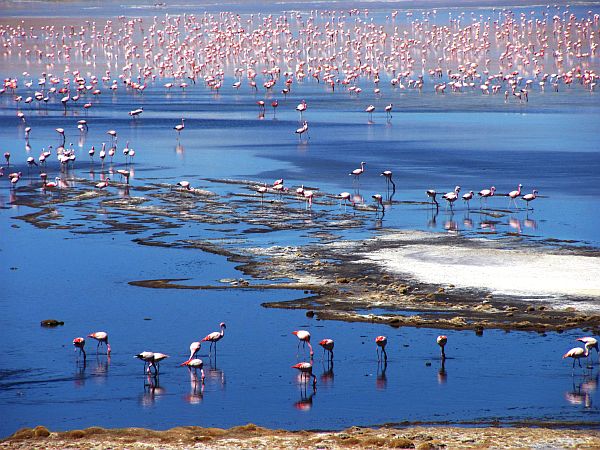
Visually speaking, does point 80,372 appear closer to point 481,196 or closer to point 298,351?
point 298,351

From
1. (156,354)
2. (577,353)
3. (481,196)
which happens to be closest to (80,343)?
(156,354)

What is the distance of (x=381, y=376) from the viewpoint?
14.4 metres

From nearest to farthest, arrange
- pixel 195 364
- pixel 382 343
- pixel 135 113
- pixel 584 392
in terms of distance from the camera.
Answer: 1. pixel 584 392
2. pixel 195 364
3. pixel 382 343
4. pixel 135 113

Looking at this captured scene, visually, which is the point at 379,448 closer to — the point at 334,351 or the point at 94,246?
the point at 334,351

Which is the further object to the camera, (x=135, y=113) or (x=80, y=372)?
(x=135, y=113)

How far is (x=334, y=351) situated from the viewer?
50.5 ft

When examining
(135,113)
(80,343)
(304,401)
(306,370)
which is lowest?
(304,401)

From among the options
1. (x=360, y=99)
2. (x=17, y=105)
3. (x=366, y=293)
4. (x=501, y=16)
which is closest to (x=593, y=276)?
(x=366, y=293)

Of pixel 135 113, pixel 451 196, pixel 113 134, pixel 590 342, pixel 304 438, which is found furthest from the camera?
pixel 135 113

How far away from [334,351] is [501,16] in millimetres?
83018

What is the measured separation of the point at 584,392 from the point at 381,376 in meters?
2.33

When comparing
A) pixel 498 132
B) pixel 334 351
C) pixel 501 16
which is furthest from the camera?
pixel 501 16

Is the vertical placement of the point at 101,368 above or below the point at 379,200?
below

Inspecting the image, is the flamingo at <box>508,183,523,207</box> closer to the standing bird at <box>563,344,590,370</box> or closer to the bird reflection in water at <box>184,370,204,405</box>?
the standing bird at <box>563,344,590,370</box>
